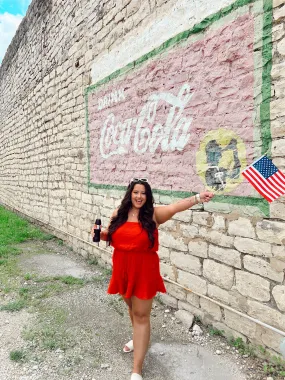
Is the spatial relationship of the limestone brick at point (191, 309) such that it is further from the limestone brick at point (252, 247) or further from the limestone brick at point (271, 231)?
the limestone brick at point (271, 231)

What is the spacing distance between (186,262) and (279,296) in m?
1.25

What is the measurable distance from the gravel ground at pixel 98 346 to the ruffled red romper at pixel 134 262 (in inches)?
30.4

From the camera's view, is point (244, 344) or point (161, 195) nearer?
point (244, 344)

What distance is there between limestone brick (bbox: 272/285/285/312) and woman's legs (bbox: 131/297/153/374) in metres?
1.09

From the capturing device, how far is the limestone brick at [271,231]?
2721mm

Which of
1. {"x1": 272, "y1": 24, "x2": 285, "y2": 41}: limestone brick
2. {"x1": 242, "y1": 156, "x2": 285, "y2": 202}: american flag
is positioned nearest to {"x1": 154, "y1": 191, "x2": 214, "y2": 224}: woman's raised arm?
{"x1": 242, "y1": 156, "x2": 285, "y2": 202}: american flag

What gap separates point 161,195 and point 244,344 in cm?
194

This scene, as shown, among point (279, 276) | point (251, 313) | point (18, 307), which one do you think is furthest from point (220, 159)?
point (18, 307)

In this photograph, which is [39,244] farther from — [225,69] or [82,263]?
[225,69]

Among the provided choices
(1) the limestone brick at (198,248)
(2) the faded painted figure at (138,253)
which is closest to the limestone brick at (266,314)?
(1) the limestone brick at (198,248)

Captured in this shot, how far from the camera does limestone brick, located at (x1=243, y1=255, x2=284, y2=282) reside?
2772 millimetres

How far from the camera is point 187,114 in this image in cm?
369

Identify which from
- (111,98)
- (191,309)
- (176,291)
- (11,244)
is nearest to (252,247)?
(191,309)

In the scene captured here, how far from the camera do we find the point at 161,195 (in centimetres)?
419
